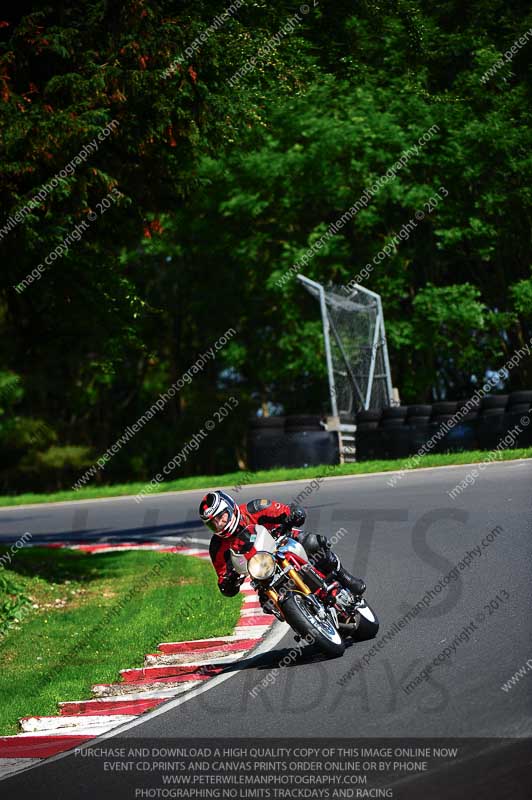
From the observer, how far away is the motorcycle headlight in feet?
26.7

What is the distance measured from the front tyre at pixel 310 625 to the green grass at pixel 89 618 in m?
1.92

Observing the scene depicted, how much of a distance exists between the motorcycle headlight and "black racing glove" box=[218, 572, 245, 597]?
1.66 ft

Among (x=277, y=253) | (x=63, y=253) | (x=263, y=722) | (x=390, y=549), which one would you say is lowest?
(x=277, y=253)

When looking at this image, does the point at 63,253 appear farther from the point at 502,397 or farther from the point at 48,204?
the point at 502,397

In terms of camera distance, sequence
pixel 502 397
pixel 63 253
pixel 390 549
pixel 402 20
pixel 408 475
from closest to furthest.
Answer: pixel 390 549 → pixel 63 253 → pixel 402 20 → pixel 408 475 → pixel 502 397

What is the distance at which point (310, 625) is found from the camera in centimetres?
806

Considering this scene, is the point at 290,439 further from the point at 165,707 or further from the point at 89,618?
the point at 165,707

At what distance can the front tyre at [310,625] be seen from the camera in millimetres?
8039

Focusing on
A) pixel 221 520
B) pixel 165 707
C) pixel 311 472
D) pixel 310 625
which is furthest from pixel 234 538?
pixel 311 472

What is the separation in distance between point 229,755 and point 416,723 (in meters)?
1.07

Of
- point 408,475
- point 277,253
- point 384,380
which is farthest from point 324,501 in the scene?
point 277,253

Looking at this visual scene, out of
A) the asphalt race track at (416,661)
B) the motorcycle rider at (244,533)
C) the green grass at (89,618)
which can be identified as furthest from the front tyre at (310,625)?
the green grass at (89,618)

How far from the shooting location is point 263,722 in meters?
6.84

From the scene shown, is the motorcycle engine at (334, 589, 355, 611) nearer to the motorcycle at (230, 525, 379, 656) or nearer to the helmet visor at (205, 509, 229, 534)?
the motorcycle at (230, 525, 379, 656)
